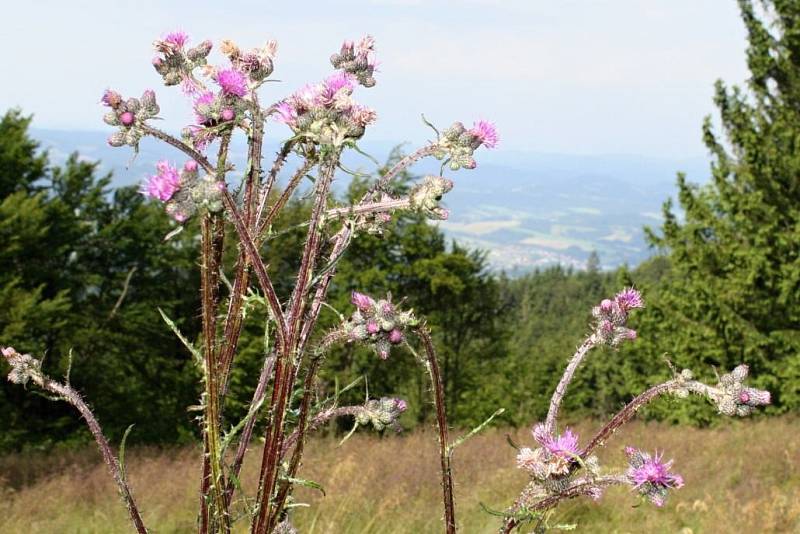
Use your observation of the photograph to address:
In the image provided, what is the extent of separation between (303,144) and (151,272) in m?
26.3

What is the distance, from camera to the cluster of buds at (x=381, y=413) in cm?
176

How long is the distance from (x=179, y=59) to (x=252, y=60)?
0.21m

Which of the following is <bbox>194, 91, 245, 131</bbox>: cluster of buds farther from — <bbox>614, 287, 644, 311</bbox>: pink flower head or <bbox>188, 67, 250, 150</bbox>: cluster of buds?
<bbox>614, 287, 644, 311</bbox>: pink flower head

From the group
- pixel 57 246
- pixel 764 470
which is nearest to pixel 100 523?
pixel 764 470

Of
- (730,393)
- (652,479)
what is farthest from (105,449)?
(730,393)

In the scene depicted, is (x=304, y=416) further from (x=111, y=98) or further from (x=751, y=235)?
(x=751, y=235)

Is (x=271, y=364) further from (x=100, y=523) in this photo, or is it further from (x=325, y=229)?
(x=100, y=523)

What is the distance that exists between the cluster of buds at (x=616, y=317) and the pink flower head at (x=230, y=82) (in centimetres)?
115

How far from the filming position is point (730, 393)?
69.1 inches

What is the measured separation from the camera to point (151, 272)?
26.4 metres

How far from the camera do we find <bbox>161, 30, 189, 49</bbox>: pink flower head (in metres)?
1.69

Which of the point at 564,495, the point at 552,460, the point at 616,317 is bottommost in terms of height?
the point at 564,495

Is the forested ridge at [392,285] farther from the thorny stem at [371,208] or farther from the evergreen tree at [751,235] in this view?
the thorny stem at [371,208]

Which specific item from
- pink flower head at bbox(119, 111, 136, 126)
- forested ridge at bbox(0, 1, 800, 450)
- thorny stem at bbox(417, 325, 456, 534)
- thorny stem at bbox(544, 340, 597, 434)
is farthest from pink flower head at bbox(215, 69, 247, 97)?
forested ridge at bbox(0, 1, 800, 450)
